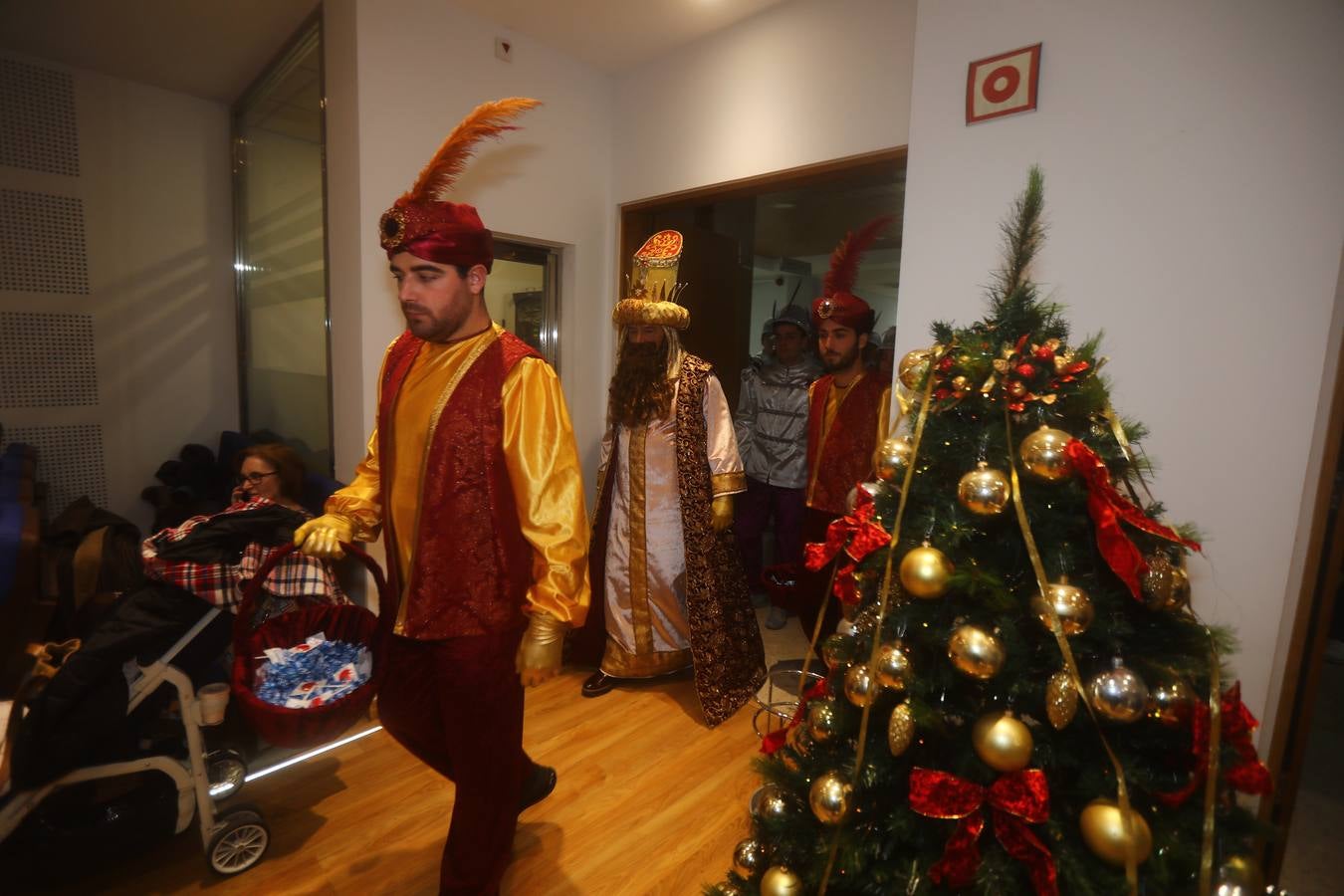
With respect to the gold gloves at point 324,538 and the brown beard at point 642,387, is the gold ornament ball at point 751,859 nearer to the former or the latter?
the gold gloves at point 324,538

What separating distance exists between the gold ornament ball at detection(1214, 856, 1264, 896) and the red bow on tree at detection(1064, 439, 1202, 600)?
413 millimetres

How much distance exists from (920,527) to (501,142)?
9.34 ft

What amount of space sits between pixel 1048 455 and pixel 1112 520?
14cm

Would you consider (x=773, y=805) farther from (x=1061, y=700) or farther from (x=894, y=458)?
(x=894, y=458)

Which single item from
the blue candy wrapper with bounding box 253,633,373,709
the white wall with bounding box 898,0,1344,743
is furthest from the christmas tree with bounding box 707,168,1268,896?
the blue candy wrapper with bounding box 253,633,373,709

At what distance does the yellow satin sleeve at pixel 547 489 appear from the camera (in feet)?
4.45

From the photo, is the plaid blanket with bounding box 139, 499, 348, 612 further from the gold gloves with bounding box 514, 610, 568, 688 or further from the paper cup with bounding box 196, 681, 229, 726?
the gold gloves with bounding box 514, 610, 568, 688

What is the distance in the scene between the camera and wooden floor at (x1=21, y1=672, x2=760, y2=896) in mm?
1690

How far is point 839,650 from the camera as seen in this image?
1.24 m

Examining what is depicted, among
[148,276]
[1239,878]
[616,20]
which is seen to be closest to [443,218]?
[1239,878]

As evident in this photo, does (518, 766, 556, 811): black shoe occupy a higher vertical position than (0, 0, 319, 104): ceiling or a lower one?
lower

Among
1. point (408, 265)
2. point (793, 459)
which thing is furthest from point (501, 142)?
point (793, 459)

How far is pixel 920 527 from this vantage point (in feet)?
3.77

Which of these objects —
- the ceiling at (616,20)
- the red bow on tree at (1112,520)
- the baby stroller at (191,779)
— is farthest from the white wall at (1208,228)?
the baby stroller at (191,779)
